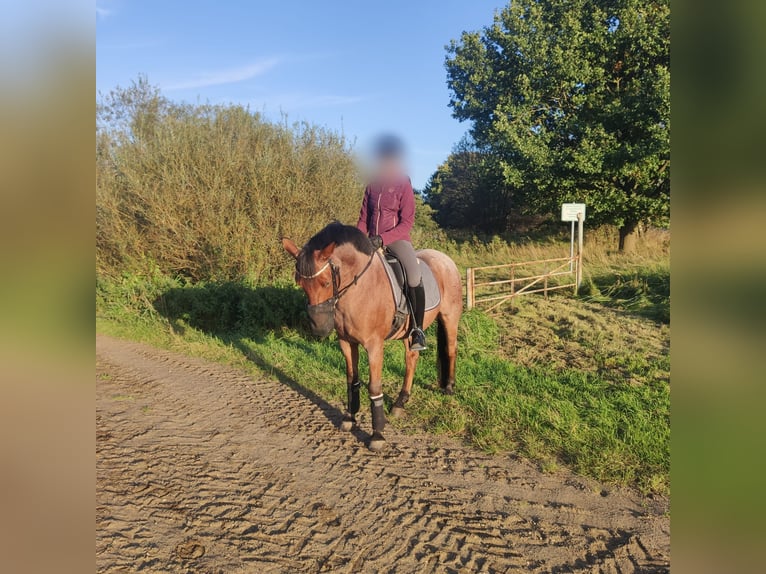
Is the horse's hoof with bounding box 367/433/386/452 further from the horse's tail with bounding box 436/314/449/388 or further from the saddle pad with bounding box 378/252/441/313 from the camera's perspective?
the horse's tail with bounding box 436/314/449/388

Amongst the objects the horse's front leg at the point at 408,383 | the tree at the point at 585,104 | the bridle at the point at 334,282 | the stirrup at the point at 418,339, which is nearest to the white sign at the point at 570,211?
the tree at the point at 585,104

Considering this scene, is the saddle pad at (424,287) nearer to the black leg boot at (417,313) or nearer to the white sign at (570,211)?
the black leg boot at (417,313)

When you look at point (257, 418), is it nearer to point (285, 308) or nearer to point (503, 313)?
point (285, 308)

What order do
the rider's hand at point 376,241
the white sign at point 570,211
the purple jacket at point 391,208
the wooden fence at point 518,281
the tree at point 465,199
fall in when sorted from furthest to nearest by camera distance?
the tree at point 465,199
the white sign at point 570,211
the wooden fence at point 518,281
the purple jacket at point 391,208
the rider's hand at point 376,241

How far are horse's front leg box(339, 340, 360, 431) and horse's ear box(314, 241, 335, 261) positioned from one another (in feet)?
3.81

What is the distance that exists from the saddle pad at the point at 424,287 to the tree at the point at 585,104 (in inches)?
516

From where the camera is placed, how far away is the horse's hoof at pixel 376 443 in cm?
413

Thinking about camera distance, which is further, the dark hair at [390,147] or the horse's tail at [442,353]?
the horse's tail at [442,353]

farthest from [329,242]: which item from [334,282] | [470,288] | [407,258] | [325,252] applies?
[470,288]

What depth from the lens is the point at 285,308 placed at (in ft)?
30.4

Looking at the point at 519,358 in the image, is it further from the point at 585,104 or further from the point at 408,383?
the point at 585,104

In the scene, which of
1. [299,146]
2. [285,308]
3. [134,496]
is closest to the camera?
[134,496]
